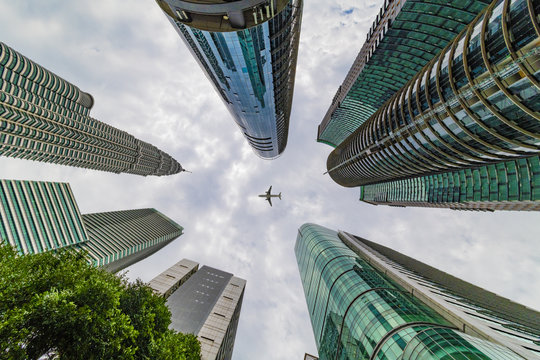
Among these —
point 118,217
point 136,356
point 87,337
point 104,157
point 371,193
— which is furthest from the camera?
point 371,193

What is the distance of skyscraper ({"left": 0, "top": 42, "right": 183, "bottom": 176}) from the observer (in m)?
89.8

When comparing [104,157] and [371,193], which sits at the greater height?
[371,193]

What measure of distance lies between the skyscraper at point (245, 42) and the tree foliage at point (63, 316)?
1112 inches

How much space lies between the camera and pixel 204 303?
72438mm

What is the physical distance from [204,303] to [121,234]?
66943 mm

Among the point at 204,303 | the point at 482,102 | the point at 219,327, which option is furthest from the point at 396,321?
the point at 204,303

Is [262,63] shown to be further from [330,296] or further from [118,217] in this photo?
[118,217]

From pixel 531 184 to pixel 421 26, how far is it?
4916cm

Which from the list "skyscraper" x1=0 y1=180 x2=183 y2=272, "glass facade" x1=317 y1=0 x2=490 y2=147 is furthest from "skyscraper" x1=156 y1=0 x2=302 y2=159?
"skyscraper" x1=0 y1=180 x2=183 y2=272

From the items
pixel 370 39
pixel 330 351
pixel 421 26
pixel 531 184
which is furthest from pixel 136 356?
pixel 370 39

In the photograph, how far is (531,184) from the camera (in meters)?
50.8

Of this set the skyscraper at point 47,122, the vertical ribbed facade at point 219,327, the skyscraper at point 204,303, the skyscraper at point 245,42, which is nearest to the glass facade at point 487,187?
the skyscraper at point 245,42

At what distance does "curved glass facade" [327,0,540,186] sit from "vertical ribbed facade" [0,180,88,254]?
103 m

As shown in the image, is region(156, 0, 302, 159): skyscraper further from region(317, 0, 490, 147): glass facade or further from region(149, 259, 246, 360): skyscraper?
region(149, 259, 246, 360): skyscraper
